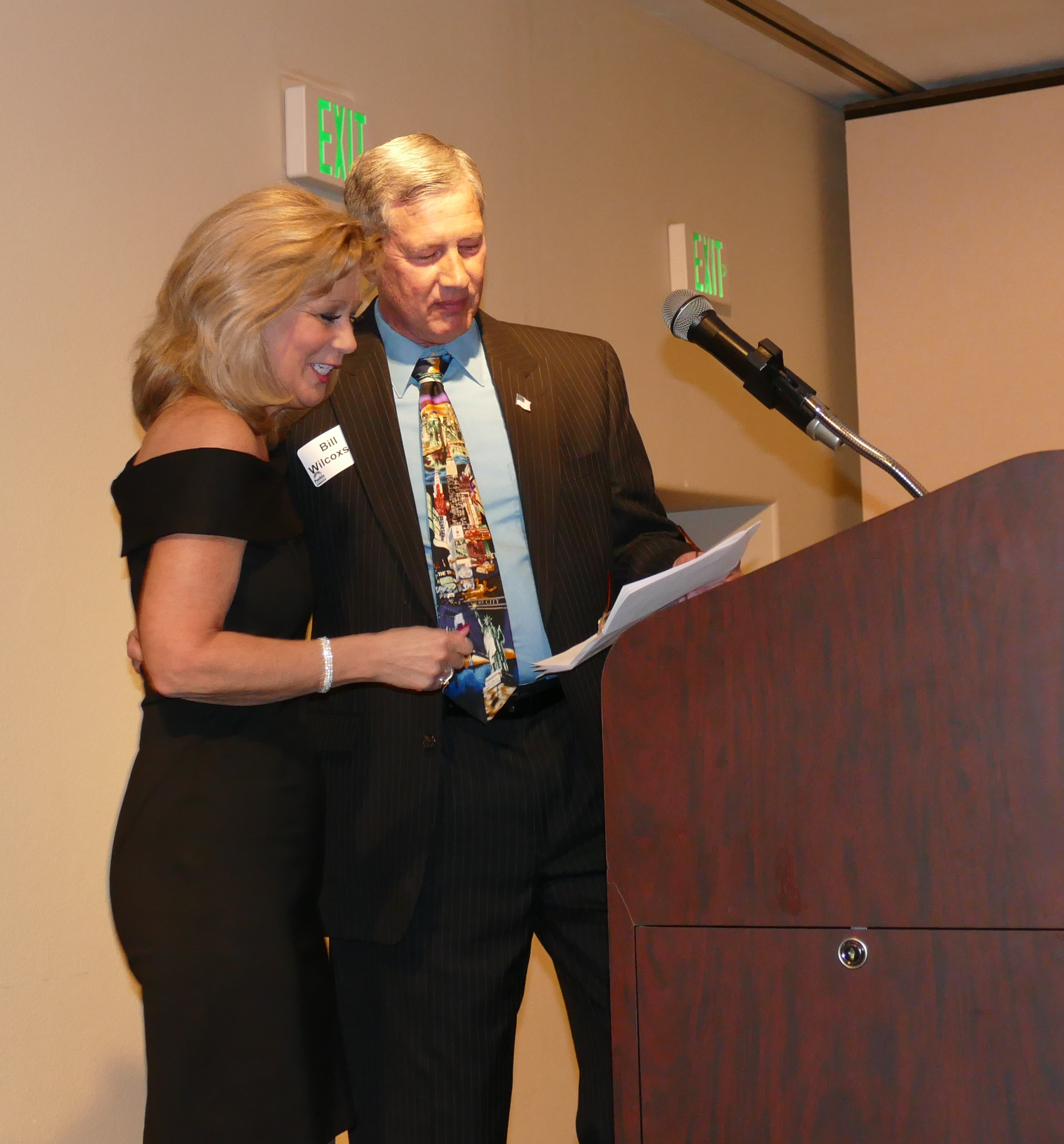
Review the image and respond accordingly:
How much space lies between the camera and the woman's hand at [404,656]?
1.63 m

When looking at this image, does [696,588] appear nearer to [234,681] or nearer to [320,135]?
[234,681]

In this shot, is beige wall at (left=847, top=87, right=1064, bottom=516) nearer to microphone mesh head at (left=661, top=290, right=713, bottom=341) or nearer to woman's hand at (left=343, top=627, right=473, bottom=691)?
microphone mesh head at (left=661, top=290, right=713, bottom=341)

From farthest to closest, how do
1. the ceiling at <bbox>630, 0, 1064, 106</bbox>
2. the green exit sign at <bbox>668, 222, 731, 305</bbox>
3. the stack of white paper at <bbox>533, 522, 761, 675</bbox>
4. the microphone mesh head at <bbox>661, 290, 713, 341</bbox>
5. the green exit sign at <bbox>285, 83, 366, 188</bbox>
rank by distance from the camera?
the ceiling at <bbox>630, 0, 1064, 106</bbox>
the green exit sign at <bbox>668, 222, 731, 305</bbox>
the green exit sign at <bbox>285, 83, 366, 188</bbox>
the microphone mesh head at <bbox>661, 290, 713, 341</bbox>
the stack of white paper at <bbox>533, 522, 761, 675</bbox>

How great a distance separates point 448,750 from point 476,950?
0.28 metres

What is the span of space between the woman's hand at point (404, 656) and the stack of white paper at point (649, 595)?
21cm

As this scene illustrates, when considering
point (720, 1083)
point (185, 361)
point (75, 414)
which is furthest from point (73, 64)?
point (720, 1083)

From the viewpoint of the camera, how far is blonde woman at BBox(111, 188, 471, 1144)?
1515 millimetres

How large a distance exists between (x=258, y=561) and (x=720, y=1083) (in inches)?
31.2

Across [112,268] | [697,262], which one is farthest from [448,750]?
[697,262]

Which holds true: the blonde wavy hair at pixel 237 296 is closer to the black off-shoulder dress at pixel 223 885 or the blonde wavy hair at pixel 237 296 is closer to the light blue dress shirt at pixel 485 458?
the black off-shoulder dress at pixel 223 885

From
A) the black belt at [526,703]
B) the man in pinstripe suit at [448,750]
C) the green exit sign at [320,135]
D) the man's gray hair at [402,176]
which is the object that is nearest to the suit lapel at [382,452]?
the man in pinstripe suit at [448,750]

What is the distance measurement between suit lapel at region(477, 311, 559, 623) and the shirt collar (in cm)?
2

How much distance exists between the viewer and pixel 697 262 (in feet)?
12.9

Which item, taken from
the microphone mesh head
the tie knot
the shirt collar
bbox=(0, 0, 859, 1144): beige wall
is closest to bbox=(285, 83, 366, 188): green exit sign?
bbox=(0, 0, 859, 1144): beige wall
